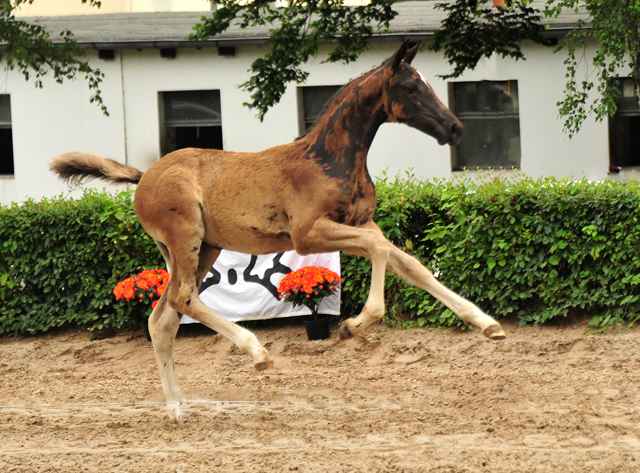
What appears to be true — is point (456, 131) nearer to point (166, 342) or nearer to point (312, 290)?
point (166, 342)

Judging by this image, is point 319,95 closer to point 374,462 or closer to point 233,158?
point 233,158

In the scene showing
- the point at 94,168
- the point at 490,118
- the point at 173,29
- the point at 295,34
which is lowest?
the point at 94,168

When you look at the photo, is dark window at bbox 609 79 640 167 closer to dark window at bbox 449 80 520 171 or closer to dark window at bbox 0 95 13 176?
dark window at bbox 449 80 520 171

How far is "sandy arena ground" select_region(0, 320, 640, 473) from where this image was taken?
4.38 m

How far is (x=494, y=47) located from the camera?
11117 mm

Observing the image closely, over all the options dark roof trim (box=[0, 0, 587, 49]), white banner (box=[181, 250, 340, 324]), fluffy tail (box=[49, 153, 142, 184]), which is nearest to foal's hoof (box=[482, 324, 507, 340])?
fluffy tail (box=[49, 153, 142, 184])

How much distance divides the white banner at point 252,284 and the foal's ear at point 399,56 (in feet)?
12.9

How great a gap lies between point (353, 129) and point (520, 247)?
3.42 m

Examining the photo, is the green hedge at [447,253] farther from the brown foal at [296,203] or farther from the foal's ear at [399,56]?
the foal's ear at [399,56]

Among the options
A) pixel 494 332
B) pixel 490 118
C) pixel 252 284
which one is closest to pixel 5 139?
pixel 252 284

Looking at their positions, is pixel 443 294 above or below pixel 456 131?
below

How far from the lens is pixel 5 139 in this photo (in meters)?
15.8

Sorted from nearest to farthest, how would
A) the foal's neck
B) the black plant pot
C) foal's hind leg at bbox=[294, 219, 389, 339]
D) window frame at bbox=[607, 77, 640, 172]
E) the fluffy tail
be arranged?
foal's hind leg at bbox=[294, 219, 389, 339]
the foal's neck
the fluffy tail
the black plant pot
window frame at bbox=[607, 77, 640, 172]

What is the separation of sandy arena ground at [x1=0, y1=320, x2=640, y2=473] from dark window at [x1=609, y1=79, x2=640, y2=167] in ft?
24.3
